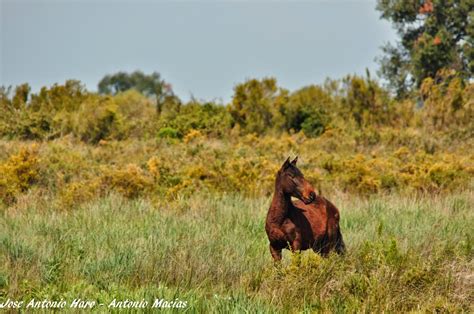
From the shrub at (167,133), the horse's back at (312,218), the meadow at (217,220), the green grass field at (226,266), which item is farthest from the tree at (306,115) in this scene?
the horse's back at (312,218)

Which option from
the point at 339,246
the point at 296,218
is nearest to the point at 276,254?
the point at 296,218

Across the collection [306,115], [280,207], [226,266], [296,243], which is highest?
[306,115]

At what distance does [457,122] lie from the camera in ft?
71.1

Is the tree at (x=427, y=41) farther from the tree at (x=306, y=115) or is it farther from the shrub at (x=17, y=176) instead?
the shrub at (x=17, y=176)

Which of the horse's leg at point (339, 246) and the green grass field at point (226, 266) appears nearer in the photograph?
the green grass field at point (226, 266)

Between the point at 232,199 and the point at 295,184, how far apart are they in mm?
4315

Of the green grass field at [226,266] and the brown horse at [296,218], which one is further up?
the brown horse at [296,218]

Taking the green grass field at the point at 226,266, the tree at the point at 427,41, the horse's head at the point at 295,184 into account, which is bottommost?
the green grass field at the point at 226,266

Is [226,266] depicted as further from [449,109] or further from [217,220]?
[449,109]

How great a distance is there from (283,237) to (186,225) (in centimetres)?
203

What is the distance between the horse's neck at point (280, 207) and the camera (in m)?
5.69

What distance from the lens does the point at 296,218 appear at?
5.77m

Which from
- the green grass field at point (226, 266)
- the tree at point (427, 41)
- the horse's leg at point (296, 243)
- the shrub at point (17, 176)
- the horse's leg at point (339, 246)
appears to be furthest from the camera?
the tree at point (427, 41)

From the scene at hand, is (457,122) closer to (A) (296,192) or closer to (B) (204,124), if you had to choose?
(B) (204,124)
